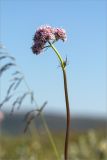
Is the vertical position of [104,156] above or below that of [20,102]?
below

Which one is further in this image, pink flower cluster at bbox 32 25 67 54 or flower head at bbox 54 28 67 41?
flower head at bbox 54 28 67 41

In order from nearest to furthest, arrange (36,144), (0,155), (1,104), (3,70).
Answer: (1,104) → (3,70) → (0,155) → (36,144)

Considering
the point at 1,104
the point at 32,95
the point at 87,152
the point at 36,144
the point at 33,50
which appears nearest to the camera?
the point at 33,50

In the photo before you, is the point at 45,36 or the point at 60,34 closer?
the point at 45,36

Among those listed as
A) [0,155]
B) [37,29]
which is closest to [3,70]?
[37,29]

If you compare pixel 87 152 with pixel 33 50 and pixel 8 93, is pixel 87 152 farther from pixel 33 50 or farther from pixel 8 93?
pixel 33 50

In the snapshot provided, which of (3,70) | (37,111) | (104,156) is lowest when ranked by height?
(104,156)

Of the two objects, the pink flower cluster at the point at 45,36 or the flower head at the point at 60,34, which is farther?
the flower head at the point at 60,34

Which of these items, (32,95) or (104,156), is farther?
(104,156)
